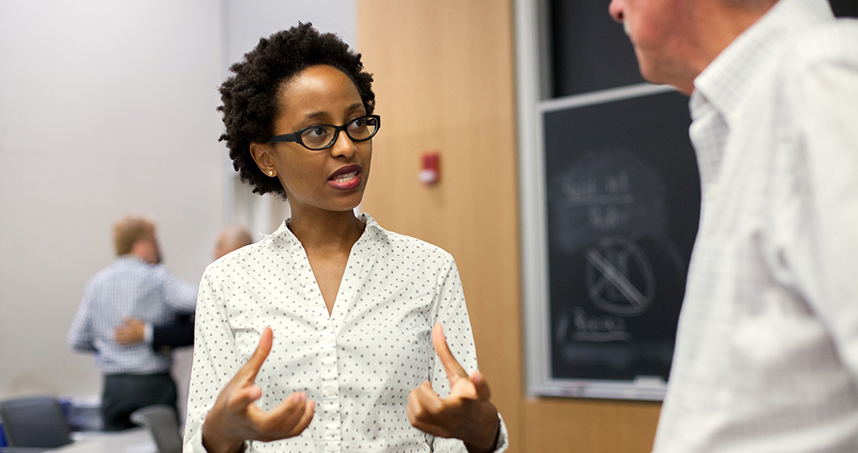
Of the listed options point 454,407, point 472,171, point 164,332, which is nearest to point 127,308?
point 164,332

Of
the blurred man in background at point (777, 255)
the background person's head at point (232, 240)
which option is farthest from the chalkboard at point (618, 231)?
the blurred man in background at point (777, 255)

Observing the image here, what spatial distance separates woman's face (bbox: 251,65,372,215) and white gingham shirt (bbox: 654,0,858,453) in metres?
0.66

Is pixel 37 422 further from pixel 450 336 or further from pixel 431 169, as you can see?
pixel 450 336

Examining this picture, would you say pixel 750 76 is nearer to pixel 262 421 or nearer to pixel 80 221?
pixel 262 421

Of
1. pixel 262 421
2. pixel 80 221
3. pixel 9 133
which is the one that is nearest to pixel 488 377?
pixel 262 421

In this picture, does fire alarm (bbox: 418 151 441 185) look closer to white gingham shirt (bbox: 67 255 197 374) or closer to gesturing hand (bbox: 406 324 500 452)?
white gingham shirt (bbox: 67 255 197 374)

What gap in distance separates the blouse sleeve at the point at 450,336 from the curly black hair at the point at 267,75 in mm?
A: 442

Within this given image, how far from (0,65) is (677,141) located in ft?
15.8

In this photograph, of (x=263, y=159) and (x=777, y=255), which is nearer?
(x=777, y=255)

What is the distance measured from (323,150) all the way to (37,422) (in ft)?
11.5

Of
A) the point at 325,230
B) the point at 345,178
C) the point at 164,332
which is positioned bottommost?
the point at 164,332

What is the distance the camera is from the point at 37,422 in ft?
12.6

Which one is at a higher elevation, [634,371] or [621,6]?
[621,6]

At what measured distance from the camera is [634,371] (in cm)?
324
